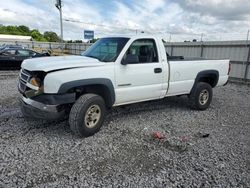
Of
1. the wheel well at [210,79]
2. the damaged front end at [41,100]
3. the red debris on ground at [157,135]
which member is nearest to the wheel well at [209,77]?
the wheel well at [210,79]

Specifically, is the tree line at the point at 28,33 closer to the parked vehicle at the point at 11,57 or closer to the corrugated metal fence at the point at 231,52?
the parked vehicle at the point at 11,57

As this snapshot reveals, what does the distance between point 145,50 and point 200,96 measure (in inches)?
88.1

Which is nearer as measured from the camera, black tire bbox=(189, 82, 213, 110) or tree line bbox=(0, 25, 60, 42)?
black tire bbox=(189, 82, 213, 110)

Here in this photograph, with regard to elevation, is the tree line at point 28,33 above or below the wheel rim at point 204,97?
above

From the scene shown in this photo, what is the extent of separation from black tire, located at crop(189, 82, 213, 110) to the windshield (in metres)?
2.54

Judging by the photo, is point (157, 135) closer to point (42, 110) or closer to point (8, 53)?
point (42, 110)

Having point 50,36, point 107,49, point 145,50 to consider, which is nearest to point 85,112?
point 107,49

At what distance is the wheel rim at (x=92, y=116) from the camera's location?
14.2 feet

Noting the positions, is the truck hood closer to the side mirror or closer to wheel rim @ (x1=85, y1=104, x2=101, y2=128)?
the side mirror

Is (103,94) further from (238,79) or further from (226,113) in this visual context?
(238,79)

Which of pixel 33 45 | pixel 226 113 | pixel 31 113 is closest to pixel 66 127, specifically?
pixel 31 113

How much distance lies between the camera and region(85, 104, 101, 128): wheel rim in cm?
433

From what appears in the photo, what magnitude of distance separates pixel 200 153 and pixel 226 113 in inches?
112

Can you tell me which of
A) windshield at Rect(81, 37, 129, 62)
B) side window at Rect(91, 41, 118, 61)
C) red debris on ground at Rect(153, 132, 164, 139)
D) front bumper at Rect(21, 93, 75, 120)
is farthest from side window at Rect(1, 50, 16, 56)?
red debris on ground at Rect(153, 132, 164, 139)
